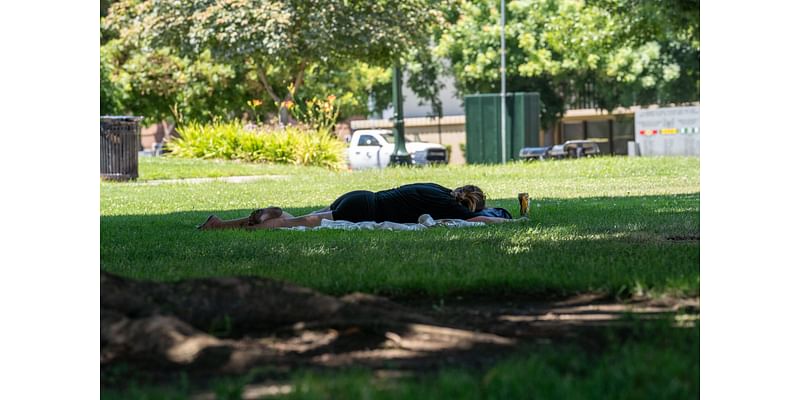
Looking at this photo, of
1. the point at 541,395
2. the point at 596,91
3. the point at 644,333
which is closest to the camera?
the point at 541,395

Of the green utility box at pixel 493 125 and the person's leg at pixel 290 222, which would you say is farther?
the green utility box at pixel 493 125

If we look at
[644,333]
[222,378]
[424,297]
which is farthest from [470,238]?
[222,378]

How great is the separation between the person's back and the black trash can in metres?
11.8

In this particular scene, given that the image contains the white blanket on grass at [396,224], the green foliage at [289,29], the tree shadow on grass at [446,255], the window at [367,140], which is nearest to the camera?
the tree shadow on grass at [446,255]

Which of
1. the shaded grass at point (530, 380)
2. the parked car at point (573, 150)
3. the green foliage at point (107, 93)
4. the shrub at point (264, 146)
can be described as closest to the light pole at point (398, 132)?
the shrub at point (264, 146)

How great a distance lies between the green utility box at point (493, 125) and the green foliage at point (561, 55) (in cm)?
741

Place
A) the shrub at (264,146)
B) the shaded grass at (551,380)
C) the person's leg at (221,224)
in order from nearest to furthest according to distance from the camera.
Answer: the shaded grass at (551,380)
the person's leg at (221,224)
the shrub at (264,146)

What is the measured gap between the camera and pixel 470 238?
9.13 m

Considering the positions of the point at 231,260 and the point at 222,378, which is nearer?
the point at 222,378

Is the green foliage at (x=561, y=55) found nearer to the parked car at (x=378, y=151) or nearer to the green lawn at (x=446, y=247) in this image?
the parked car at (x=378, y=151)

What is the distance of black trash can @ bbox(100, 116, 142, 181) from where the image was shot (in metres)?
21.7

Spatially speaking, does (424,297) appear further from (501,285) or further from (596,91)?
(596,91)

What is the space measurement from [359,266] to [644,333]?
2.78 metres

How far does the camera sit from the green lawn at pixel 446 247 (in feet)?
20.8
